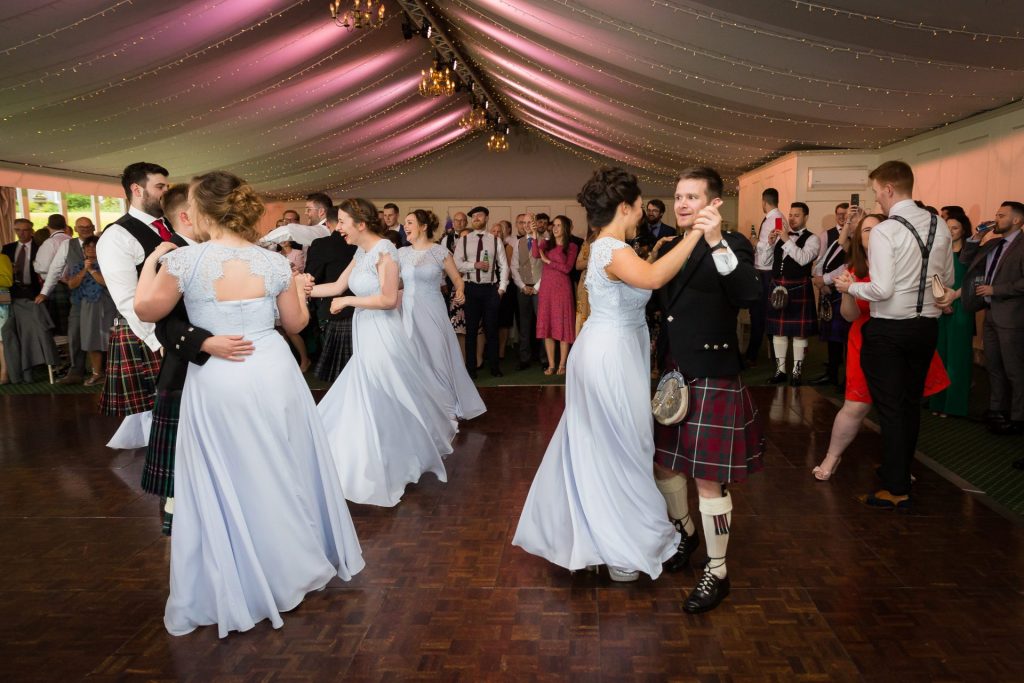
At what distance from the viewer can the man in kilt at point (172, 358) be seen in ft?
8.39

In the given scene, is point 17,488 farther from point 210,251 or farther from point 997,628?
point 997,628

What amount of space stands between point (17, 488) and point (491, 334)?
4572 mm

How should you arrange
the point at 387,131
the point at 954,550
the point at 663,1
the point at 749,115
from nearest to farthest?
the point at 954,550
the point at 663,1
the point at 749,115
the point at 387,131

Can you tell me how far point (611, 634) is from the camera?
258 cm

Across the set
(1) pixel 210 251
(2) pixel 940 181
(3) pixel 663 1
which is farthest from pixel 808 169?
(1) pixel 210 251

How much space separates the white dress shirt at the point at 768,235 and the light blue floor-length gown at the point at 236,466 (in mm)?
5383

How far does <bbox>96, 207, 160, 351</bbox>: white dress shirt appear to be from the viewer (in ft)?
11.8

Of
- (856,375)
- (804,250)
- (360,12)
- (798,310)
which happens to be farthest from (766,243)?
(360,12)

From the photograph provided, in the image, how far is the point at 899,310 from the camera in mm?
3613

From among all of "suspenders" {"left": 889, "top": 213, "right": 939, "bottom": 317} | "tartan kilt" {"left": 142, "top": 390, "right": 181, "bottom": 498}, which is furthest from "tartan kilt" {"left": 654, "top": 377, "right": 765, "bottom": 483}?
"tartan kilt" {"left": 142, "top": 390, "right": 181, "bottom": 498}

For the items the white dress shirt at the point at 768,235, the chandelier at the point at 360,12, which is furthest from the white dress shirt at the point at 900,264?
the chandelier at the point at 360,12

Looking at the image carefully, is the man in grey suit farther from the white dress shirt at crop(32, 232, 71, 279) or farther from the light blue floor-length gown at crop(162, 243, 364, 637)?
the white dress shirt at crop(32, 232, 71, 279)

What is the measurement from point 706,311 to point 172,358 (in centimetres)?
217

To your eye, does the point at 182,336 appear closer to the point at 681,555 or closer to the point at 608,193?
the point at 608,193
